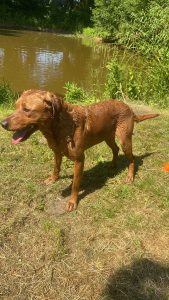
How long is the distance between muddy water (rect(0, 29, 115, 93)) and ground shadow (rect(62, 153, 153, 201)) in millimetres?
5333

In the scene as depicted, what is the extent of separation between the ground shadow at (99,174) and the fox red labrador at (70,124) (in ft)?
0.80

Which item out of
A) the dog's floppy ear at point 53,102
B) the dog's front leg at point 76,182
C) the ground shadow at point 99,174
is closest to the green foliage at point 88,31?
the ground shadow at point 99,174

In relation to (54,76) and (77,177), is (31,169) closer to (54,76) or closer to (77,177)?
(77,177)

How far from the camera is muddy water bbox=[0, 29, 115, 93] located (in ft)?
45.9

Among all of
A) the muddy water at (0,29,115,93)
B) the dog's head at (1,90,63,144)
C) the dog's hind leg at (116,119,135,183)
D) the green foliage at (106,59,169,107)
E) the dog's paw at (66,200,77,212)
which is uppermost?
the dog's head at (1,90,63,144)

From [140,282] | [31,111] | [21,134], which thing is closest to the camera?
[140,282]

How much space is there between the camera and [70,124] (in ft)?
12.8

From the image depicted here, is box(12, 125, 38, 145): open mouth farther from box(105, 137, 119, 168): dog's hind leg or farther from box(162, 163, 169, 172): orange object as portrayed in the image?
box(162, 163, 169, 172): orange object

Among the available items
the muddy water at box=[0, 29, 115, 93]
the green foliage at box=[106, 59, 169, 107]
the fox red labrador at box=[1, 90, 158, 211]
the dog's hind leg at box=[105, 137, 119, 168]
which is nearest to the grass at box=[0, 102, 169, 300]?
the dog's hind leg at box=[105, 137, 119, 168]

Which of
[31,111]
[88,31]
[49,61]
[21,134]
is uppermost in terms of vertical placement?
[31,111]

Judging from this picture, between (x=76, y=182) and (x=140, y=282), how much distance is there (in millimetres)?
1258

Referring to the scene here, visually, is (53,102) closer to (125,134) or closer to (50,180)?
(125,134)

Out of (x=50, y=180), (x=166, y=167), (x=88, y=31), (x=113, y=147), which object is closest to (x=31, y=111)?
(x=50, y=180)

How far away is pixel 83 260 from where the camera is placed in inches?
142
